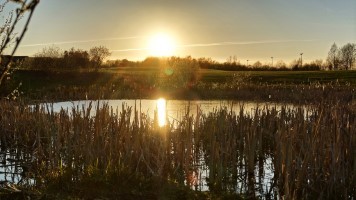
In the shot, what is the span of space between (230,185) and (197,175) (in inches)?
36.8

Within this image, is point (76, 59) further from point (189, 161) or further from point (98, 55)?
point (189, 161)

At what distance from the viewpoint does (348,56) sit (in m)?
139

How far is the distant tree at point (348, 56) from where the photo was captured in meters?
138

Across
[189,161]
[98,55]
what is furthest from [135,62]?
[189,161]

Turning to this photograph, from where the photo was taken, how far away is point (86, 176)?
820 cm

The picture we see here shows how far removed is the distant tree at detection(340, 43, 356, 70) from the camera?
13790 centimetres

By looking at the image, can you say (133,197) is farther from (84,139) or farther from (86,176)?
(84,139)

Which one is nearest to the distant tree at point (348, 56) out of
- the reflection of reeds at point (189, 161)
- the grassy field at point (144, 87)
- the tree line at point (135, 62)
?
the tree line at point (135, 62)

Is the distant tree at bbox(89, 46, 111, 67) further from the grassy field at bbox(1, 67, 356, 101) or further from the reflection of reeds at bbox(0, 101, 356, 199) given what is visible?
the reflection of reeds at bbox(0, 101, 356, 199)

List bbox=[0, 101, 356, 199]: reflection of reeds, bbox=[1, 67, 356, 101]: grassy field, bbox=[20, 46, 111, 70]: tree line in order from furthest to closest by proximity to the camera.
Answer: bbox=[20, 46, 111, 70]: tree line, bbox=[1, 67, 356, 101]: grassy field, bbox=[0, 101, 356, 199]: reflection of reeds

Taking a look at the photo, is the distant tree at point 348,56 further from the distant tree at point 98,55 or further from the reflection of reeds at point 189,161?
the reflection of reeds at point 189,161

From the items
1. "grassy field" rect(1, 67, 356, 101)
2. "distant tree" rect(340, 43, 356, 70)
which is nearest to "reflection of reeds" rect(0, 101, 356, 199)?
"grassy field" rect(1, 67, 356, 101)

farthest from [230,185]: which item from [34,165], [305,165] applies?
[34,165]

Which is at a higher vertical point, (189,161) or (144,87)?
(144,87)
